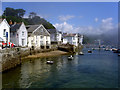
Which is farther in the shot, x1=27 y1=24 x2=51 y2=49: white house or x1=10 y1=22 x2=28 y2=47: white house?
x1=27 y1=24 x2=51 y2=49: white house

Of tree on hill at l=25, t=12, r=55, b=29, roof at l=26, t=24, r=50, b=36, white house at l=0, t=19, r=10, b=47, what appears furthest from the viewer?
tree on hill at l=25, t=12, r=55, b=29

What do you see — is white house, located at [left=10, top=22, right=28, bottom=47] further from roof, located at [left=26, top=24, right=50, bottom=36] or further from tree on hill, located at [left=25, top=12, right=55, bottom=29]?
tree on hill, located at [left=25, top=12, right=55, bottom=29]

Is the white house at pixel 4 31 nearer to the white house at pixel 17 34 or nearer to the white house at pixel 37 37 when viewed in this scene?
the white house at pixel 17 34

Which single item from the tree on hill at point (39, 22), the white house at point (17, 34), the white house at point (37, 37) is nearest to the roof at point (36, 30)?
the white house at point (37, 37)

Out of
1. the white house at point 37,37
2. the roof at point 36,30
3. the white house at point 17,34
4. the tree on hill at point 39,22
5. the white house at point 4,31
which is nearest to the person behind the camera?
the white house at point 4,31

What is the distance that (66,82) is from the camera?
55.4ft

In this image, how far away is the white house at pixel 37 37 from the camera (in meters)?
46.4

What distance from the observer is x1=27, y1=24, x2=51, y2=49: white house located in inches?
1826

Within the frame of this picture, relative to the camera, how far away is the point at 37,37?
4897cm

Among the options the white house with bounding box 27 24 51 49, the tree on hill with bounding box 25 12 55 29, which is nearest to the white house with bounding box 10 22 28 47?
the white house with bounding box 27 24 51 49

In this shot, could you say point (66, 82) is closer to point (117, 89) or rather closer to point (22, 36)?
point (117, 89)

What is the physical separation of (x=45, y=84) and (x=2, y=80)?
230 inches

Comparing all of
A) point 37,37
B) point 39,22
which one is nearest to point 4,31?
point 37,37

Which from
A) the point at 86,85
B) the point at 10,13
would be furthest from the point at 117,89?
the point at 10,13
